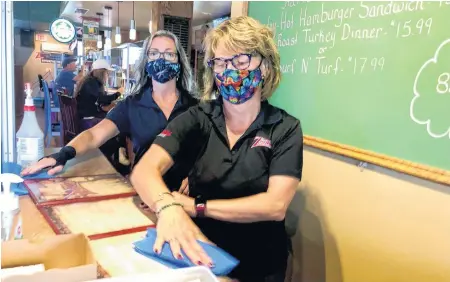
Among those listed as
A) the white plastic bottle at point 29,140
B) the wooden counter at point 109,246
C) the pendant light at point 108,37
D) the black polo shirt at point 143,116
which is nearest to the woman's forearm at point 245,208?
the wooden counter at point 109,246

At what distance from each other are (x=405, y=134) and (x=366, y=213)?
0.35 m

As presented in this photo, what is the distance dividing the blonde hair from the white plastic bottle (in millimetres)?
910

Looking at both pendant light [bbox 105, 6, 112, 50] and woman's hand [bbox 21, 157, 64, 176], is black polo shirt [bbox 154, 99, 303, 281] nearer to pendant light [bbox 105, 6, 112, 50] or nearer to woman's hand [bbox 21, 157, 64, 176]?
woman's hand [bbox 21, 157, 64, 176]

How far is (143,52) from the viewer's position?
6.13 ft

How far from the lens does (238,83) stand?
1324mm

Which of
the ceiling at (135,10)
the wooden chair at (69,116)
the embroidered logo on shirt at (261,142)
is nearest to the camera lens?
the embroidered logo on shirt at (261,142)

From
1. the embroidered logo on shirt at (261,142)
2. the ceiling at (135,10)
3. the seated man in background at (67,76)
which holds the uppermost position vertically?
the ceiling at (135,10)

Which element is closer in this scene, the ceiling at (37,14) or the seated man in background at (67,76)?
the ceiling at (37,14)

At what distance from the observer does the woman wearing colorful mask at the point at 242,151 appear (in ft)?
4.13

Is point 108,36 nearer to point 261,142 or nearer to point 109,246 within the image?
point 261,142

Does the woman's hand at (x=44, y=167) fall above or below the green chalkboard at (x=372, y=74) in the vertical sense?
below

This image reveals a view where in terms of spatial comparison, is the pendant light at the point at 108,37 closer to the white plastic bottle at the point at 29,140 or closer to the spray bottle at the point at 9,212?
the white plastic bottle at the point at 29,140

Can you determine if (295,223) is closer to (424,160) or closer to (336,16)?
(424,160)

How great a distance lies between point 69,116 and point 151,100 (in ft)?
8.26
